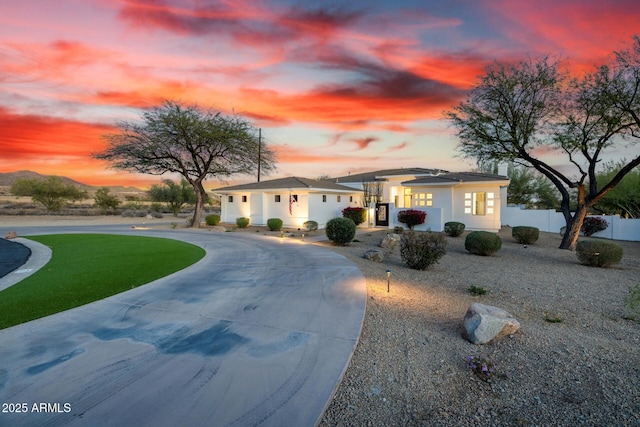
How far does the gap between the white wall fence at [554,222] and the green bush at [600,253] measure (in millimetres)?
9852

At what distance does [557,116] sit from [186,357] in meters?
17.1

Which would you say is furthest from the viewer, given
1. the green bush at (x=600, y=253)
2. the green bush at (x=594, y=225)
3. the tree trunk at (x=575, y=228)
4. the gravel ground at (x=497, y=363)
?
the green bush at (x=594, y=225)

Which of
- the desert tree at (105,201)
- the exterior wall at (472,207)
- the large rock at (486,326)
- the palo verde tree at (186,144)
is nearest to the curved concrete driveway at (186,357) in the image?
the large rock at (486,326)

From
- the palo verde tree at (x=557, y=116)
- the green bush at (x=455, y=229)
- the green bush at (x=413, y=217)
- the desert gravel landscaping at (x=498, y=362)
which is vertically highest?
the palo verde tree at (x=557, y=116)

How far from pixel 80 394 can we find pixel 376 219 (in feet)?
72.7

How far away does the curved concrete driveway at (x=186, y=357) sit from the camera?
2.79 metres

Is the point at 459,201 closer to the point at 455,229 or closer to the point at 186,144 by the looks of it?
the point at 455,229

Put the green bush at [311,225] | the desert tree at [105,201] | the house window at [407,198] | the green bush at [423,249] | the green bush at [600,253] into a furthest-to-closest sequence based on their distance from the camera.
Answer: the desert tree at [105,201] → the house window at [407,198] → the green bush at [311,225] → the green bush at [600,253] → the green bush at [423,249]

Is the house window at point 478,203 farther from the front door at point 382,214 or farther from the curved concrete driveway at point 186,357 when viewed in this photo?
the curved concrete driveway at point 186,357

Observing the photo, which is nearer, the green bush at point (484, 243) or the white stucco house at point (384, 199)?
the green bush at point (484, 243)

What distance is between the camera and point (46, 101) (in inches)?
→ 728

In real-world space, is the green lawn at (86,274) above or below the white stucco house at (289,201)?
below

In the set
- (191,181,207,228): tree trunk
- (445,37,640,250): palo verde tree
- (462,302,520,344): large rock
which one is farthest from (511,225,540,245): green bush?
(191,181,207,228): tree trunk

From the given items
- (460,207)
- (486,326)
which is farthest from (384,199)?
(486,326)
